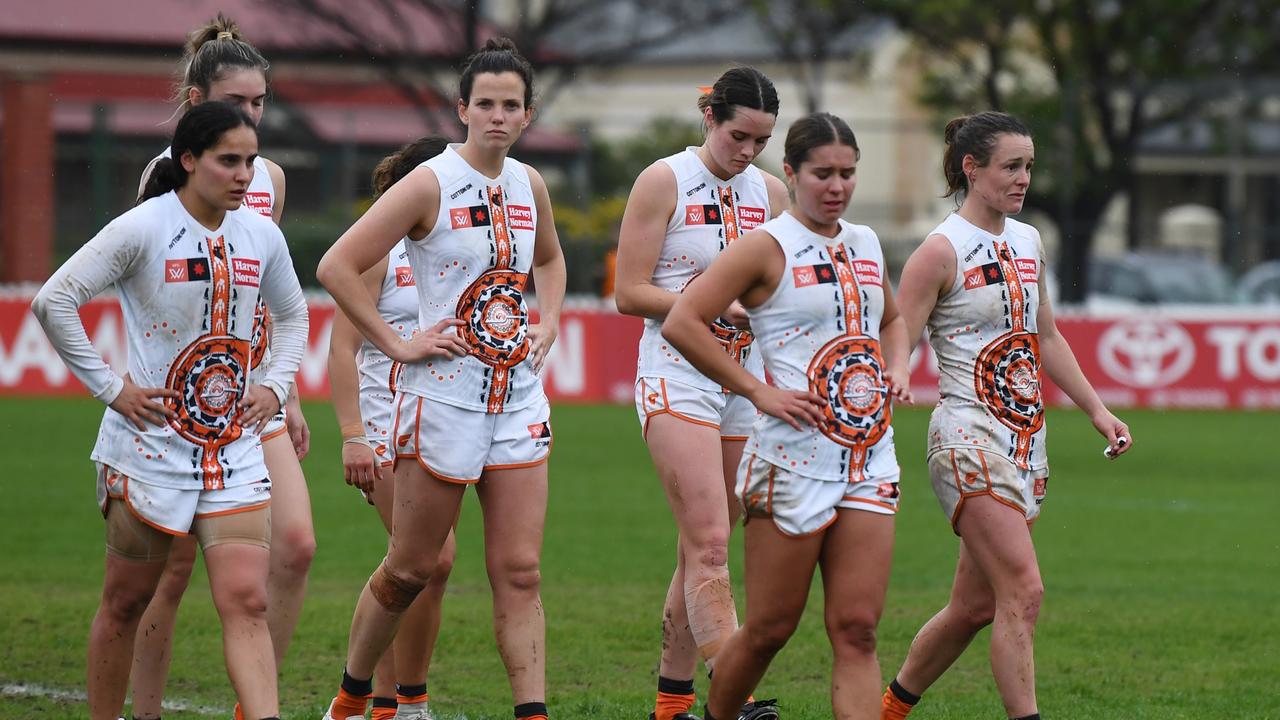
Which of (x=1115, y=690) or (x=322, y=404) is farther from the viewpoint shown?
(x=322, y=404)

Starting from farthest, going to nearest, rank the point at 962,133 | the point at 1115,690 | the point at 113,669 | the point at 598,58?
the point at 598,58 < the point at 1115,690 < the point at 962,133 < the point at 113,669

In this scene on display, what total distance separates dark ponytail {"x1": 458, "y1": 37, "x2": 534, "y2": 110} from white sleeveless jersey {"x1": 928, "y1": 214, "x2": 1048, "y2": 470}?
5.13ft

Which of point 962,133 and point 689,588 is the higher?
point 962,133

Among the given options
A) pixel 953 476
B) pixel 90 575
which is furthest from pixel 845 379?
pixel 90 575

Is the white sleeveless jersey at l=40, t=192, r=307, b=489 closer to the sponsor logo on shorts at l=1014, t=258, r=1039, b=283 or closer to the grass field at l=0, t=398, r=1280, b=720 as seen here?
the grass field at l=0, t=398, r=1280, b=720

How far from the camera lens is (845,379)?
18.5 feet

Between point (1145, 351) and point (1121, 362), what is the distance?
0.34 meters

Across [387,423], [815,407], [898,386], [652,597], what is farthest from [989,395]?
[652,597]

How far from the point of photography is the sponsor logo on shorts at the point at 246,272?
578 centimetres

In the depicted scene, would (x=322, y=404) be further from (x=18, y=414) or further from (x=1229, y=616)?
(x=1229, y=616)

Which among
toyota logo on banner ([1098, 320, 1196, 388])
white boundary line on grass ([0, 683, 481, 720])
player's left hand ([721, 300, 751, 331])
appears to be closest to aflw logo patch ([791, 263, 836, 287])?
player's left hand ([721, 300, 751, 331])

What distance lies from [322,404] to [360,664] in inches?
635

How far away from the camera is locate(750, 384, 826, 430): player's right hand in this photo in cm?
557

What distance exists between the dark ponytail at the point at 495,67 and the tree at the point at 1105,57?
23919 mm
